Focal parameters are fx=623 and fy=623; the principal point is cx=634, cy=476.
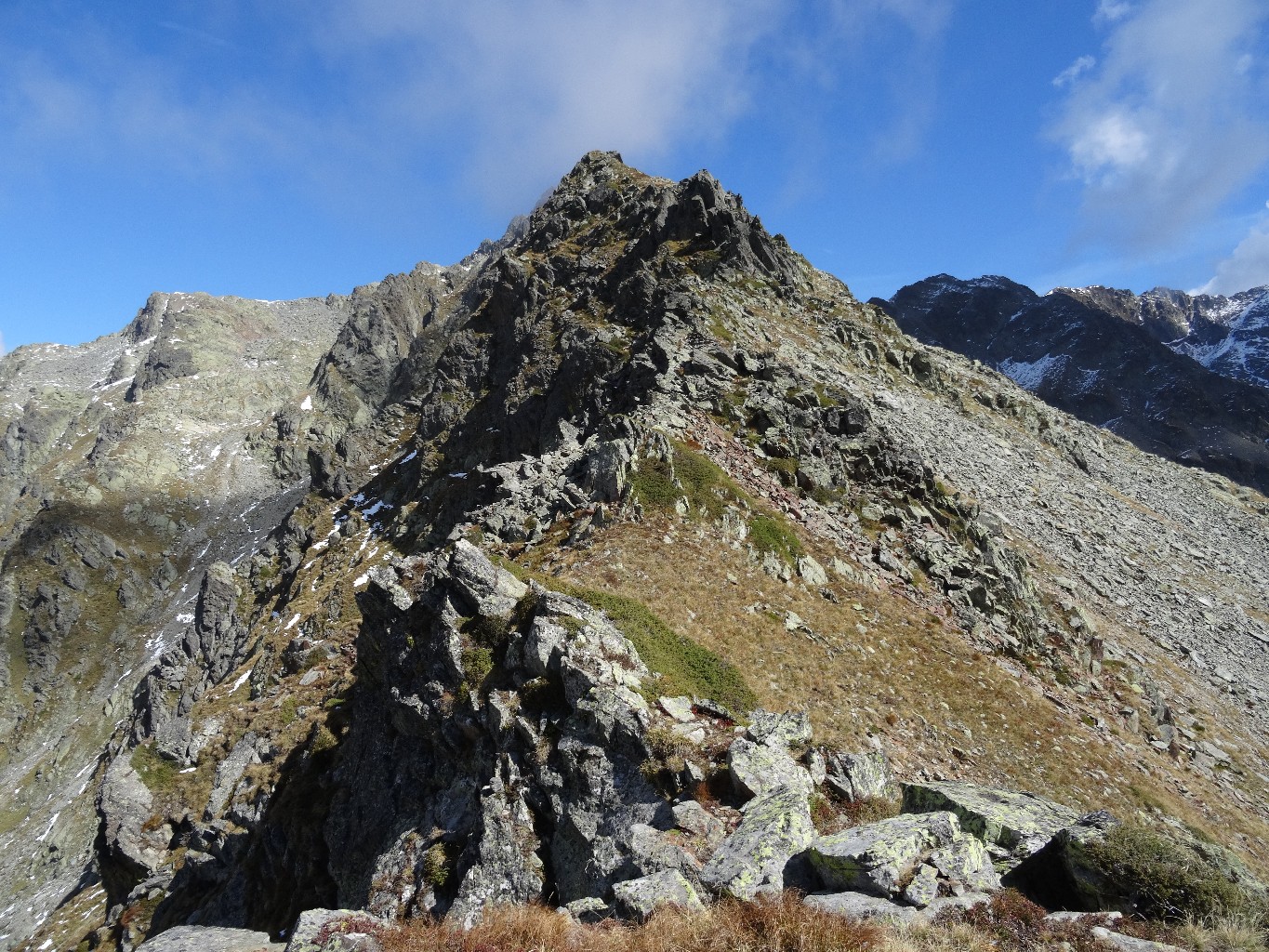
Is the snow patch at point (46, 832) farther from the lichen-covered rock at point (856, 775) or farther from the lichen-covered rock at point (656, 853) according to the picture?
the lichen-covered rock at point (856, 775)

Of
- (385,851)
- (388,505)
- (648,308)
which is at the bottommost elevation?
(385,851)

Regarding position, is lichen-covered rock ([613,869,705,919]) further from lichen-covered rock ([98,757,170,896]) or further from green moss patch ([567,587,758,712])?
lichen-covered rock ([98,757,170,896])

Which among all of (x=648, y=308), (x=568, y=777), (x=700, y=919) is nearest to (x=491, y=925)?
(x=700, y=919)

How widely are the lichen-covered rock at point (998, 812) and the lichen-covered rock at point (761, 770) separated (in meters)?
2.06

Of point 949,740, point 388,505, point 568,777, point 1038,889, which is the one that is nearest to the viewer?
point 1038,889

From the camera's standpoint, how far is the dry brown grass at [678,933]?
712cm

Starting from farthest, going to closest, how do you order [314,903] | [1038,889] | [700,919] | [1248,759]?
1. [1248,759]
2. [314,903]
3. [1038,889]
4. [700,919]

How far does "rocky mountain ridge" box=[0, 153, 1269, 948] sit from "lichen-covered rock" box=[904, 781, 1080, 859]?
841 mm

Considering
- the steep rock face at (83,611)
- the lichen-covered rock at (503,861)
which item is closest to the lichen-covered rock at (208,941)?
the lichen-covered rock at (503,861)

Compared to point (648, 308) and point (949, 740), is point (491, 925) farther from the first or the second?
point (648, 308)

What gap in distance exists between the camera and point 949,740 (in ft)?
63.8

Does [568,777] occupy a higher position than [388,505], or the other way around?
[388,505]

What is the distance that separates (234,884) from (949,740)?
2847cm

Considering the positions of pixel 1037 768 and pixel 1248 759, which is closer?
pixel 1037 768
